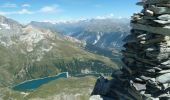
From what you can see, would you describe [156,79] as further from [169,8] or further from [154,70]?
[169,8]

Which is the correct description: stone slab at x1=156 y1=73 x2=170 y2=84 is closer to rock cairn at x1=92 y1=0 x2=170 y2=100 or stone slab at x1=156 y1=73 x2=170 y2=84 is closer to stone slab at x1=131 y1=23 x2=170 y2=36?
rock cairn at x1=92 y1=0 x2=170 y2=100

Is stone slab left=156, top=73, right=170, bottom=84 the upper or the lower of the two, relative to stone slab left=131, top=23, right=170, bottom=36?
lower

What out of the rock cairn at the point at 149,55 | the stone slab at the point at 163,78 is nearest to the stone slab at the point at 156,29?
the rock cairn at the point at 149,55

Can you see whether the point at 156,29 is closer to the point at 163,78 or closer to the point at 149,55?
the point at 149,55

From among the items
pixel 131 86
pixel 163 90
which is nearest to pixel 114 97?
pixel 131 86

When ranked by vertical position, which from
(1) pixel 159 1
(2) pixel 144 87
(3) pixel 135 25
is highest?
(1) pixel 159 1

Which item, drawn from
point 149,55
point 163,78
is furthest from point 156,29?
point 163,78

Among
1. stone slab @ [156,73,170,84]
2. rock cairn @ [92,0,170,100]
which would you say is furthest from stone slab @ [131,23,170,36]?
stone slab @ [156,73,170,84]

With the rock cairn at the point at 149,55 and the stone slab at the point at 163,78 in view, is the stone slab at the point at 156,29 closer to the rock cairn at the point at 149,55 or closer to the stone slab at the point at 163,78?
the rock cairn at the point at 149,55

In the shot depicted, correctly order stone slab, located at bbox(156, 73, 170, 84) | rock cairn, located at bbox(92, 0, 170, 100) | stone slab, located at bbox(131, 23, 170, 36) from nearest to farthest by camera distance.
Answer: stone slab, located at bbox(156, 73, 170, 84)
rock cairn, located at bbox(92, 0, 170, 100)
stone slab, located at bbox(131, 23, 170, 36)
